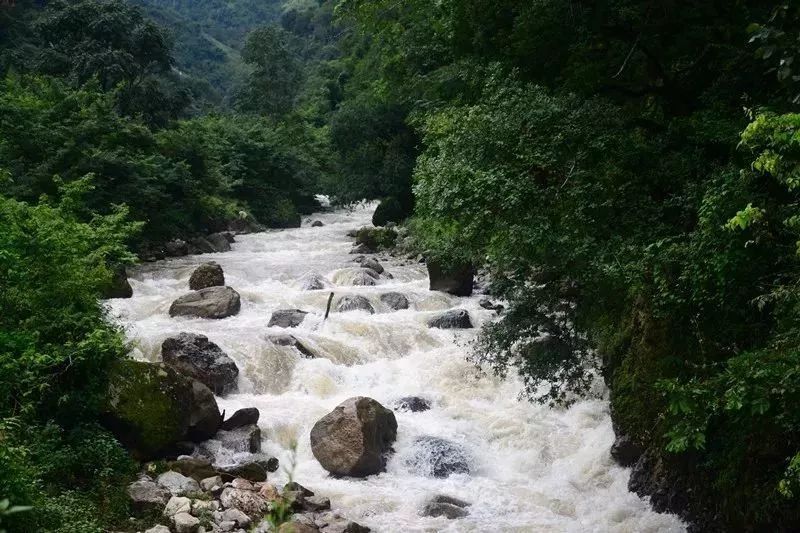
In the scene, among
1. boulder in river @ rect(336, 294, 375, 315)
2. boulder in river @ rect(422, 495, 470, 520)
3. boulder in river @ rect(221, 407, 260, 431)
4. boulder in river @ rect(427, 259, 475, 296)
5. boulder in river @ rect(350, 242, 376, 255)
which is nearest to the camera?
boulder in river @ rect(422, 495, 470, 520)

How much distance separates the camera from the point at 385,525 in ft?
28.6

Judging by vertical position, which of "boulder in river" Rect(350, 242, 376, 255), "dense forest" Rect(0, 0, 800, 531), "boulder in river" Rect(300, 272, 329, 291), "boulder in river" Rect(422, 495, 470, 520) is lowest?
"boulder in river" Rect(422, 495, 470, 520)

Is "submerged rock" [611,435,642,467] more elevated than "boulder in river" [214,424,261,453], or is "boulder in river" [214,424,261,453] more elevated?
"submerged rock" [611,435,642,467]

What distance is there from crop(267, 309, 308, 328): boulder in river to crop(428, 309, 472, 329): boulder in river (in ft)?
9.32

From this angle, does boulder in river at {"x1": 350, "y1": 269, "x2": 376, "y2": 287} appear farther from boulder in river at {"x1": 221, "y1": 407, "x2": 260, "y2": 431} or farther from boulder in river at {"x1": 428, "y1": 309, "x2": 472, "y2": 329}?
boulder in river at {"x1": 221, "y1": 407, "x2": 260, "y2": 431}

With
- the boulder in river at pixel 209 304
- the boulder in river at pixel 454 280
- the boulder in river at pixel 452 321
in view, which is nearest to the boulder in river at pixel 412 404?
A: the boulder in river at pixel 452 321

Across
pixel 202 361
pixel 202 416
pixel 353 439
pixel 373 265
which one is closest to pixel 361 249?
pixel 373 265

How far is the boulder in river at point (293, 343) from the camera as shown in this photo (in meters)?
13.6

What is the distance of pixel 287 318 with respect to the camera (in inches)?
606

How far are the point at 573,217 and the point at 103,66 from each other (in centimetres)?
2758

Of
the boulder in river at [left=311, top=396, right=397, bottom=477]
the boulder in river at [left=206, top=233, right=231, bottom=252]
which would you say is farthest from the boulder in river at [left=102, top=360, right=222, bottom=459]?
the boulder in river at [left=206, top=233, right=231, bottom=252]

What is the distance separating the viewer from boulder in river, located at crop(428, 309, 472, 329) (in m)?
15.4

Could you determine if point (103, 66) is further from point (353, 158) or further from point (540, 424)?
point (540, 424)

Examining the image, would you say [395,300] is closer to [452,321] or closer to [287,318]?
[452,321]
